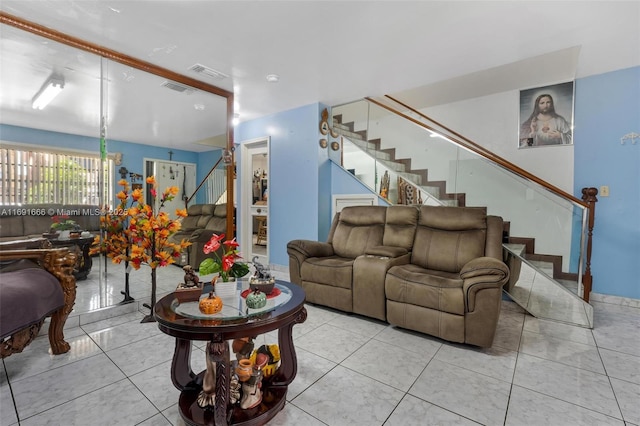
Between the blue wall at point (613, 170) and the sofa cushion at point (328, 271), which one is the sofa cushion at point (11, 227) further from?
the blue wall at point (613, 170)

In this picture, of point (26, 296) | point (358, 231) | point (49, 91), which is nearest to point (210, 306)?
point (26, 296)

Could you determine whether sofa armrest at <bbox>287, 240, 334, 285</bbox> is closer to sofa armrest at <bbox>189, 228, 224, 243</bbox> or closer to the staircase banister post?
sofa armrest at <bbox>189, 228, 224, 243</bbox>

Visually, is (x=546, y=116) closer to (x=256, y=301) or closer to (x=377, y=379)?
(x=377, y=379)

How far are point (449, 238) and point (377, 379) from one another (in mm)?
1551

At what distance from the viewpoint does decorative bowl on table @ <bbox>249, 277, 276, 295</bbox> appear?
1.60 m

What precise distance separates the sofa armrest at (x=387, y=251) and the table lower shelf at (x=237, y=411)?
1553 mm

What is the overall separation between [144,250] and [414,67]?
329cm

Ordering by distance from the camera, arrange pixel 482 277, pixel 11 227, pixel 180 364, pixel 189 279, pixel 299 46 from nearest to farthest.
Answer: pixel 180 364
pixel 189 279
pixel 482 277
pixel 11 227
pixel 299 46

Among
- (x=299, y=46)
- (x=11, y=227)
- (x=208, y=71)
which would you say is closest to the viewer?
(x=11, y=227)

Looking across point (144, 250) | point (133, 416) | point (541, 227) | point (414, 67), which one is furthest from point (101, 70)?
point (541, 227)

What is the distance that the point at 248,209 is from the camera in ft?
17.0

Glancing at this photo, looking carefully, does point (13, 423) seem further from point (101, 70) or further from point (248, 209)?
point (248, 209)

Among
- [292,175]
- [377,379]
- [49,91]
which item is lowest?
[377,379]

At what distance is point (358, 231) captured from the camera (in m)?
3.31
